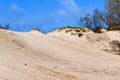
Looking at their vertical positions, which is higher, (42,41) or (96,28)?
(96,28)

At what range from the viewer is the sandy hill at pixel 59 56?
52.6 ft

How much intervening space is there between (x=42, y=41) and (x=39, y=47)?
231 centimetres

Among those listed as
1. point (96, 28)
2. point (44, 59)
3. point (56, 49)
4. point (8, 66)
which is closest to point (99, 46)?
point (96, 28)

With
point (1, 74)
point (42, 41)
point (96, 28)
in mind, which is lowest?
point (1, 74)

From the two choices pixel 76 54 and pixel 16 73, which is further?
pixel 76 54

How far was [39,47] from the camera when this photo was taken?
2528cm

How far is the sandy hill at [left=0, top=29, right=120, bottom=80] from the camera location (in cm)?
1605

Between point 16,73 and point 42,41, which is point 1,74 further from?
point 42,41

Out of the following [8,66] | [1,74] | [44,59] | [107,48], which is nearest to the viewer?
[1,74]

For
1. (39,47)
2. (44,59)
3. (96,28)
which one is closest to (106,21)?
(96,28)

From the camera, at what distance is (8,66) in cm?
1540

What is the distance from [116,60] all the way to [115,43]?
22.9 feet

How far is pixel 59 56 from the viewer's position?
2436 centimetres

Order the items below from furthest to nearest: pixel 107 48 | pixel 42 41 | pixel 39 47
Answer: pixel 107 48
pixel 42 41
pixel 39 47
